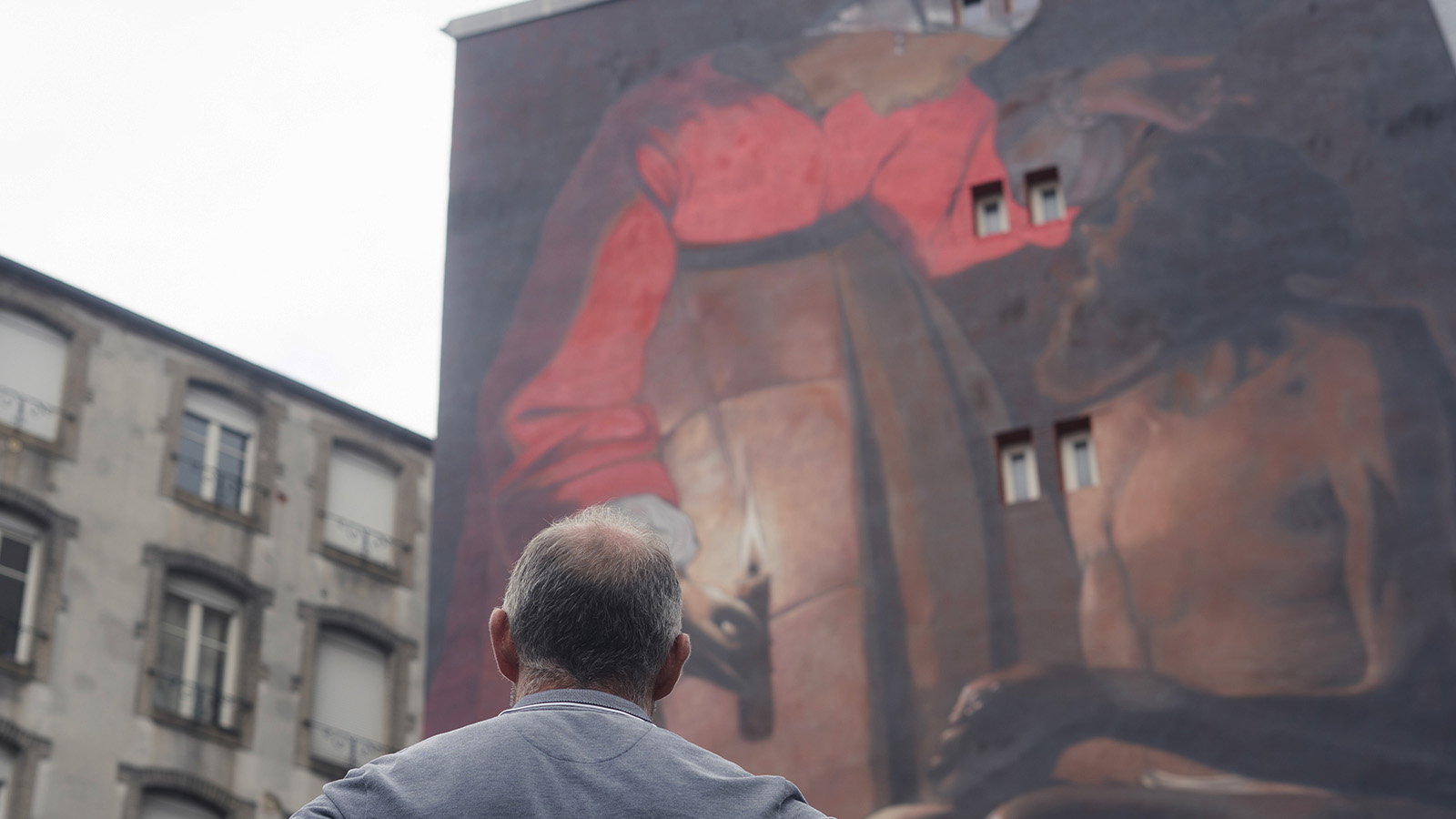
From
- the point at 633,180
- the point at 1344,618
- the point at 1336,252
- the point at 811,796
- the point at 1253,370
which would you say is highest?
the point at 633,180

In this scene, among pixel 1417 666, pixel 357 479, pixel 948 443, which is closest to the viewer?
pixel 1417 666

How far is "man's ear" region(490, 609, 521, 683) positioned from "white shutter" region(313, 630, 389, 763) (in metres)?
21.9

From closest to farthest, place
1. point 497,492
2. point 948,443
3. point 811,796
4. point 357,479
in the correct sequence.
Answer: point 811,796 → point 948,443 → point 497,492 → point 357,479

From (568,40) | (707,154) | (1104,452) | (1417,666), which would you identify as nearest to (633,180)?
(707,154)

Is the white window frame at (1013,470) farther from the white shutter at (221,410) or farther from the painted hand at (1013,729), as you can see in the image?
the white shutter at (221,410)

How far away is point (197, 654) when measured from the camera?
897 inches

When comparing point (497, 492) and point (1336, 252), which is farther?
point (497, 492)

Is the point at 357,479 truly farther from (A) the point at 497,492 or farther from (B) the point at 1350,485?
(B) the point at 1350,485

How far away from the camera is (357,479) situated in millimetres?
26141

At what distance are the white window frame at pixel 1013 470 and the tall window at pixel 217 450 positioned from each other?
37.3 ft

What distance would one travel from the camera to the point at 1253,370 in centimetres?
1709

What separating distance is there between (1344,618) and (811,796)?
5096mm

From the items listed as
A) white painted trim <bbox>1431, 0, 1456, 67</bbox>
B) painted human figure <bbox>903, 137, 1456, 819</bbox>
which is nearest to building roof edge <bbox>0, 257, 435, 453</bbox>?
painted human figure <bbox>903, 137, 1456, 819</bbox>

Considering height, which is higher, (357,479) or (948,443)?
(357,479)
